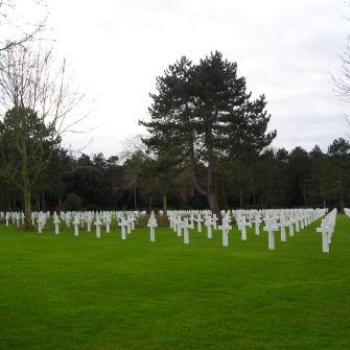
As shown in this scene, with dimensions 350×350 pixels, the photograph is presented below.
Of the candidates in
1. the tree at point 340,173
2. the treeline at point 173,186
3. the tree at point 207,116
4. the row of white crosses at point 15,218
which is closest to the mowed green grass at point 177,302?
the tree at point 207,116

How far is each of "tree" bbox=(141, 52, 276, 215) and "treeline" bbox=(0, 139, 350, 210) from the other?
14.1 meters

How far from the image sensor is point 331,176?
66.9 m

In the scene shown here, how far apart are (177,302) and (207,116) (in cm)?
2541

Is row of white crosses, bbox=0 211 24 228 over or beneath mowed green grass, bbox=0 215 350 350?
over

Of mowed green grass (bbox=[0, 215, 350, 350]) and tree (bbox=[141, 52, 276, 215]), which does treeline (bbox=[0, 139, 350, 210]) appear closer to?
tree (bbox=[141, 52, 276, 215])

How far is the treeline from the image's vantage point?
2141 inches

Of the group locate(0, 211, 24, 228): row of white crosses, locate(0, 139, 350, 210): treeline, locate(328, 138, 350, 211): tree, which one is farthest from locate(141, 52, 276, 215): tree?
locate(328, 138, 350, 211): tree

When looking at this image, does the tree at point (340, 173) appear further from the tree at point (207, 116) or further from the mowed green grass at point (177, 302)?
the mowed green grass at point (177, 302)

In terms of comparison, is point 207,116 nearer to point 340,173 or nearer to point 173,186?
point 173,186

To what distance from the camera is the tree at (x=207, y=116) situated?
32.7m

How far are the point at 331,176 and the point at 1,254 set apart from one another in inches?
2210

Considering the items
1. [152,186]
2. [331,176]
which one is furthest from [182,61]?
[331,176]

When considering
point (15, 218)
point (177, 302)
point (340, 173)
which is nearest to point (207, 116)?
point (15, 218)

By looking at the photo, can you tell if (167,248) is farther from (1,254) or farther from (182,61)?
(182,61)
